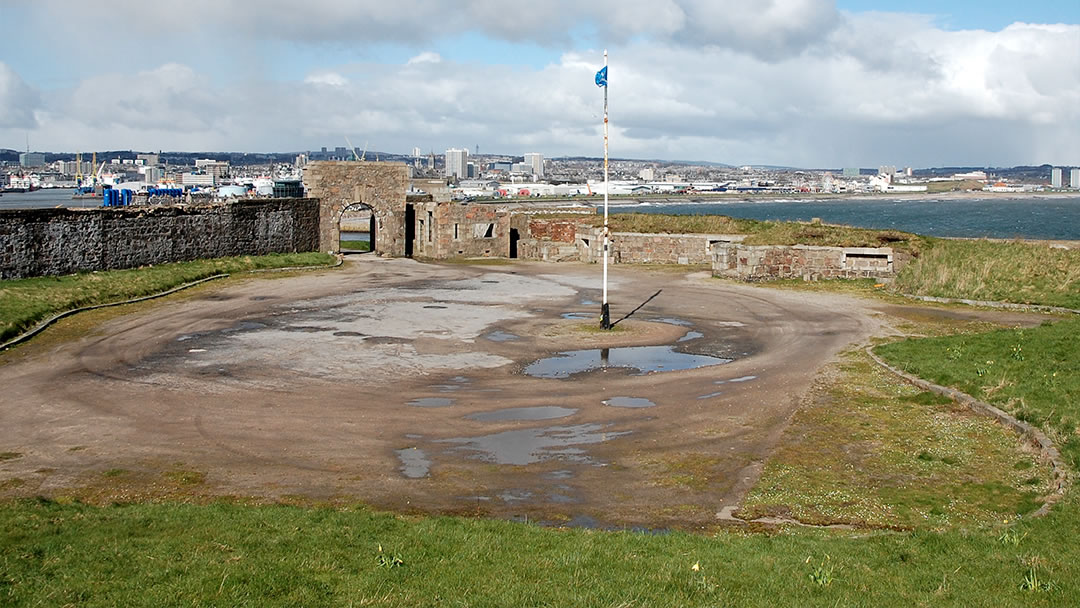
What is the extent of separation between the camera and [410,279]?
3834 centimetres

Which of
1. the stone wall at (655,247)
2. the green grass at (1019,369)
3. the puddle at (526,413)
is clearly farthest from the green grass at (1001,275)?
the puddle at (526,413)

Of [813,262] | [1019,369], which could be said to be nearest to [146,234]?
[813,262]

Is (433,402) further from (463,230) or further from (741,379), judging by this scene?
(463,230)

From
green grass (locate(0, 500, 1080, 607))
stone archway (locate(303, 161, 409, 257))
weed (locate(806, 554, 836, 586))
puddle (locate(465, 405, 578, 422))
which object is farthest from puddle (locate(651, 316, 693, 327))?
stone archway (locate(303, 161, 409, 257))

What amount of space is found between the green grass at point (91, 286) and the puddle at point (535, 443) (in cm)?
1425

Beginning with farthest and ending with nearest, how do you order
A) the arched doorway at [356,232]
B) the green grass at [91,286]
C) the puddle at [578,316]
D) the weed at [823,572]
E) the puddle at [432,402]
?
the arched doorway at [356,232] < the puddle at [578,316] < the green grass at [91,286] < the puddle at [432,402] < the weed at [823,572]

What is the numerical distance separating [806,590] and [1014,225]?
115 metres

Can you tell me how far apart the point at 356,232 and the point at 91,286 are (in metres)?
61.8

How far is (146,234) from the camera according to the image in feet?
119

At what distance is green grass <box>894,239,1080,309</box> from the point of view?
1209 inches

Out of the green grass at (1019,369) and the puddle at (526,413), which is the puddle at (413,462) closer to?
the puddle at (526,413)

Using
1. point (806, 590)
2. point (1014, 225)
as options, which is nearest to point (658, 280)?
point (806, 590)

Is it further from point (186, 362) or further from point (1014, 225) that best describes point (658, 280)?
point (1014, 225)

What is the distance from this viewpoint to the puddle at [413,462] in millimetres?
13633
